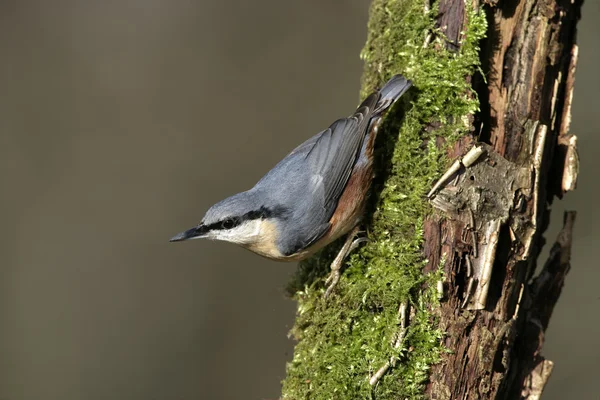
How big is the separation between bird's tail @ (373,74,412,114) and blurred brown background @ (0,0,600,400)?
3.84 metres

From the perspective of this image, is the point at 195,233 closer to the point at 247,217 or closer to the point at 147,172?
the point at 247,217

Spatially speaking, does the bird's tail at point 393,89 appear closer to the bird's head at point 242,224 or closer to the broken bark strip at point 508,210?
the broken bark strip at point 508,210

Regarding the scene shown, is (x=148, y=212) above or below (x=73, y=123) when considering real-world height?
below

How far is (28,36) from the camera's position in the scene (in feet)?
23.9

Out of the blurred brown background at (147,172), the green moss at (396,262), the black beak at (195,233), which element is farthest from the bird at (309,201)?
the blurred brown background at (147,172)

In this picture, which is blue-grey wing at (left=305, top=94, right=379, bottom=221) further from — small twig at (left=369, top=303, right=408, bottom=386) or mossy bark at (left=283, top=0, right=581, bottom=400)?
small twig at (left=369, top=303, right=408, bottom=386)

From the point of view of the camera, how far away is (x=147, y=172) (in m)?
7.09

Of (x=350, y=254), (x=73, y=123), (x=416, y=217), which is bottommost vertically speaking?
(x=350, y=254)

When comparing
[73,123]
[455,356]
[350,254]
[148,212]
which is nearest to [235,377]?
[148,212]

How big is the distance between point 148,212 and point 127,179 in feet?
1.50

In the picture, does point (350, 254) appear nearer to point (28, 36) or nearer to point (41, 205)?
point (41, 205)

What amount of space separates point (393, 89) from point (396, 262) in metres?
0.85

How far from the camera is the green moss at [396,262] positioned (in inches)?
102

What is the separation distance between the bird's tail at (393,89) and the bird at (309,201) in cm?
5
